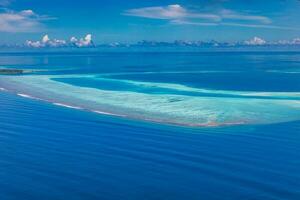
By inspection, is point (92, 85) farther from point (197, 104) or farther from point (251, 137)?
point (251, 137)

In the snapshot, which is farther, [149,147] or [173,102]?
[173,102]

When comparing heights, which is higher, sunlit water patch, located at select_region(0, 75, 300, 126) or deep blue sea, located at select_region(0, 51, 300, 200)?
sunlit water patch, located at select_region(0, 75, 300, 126)

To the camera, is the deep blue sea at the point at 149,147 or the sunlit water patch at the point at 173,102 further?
the sunlit water patch at the point at 173,102

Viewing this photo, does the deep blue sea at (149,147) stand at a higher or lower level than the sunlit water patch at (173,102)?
lower

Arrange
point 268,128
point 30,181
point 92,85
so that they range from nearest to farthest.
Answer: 1. point 30,181
2. point 268,128
3. point 92,85

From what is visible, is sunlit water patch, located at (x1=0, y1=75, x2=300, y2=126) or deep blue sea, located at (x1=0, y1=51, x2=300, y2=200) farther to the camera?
sunlit water patch, located at (x1=0, y1=75, x2=300, y2=126)

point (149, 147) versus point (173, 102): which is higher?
point (173, 102)

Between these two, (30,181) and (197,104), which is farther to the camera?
(197,104)

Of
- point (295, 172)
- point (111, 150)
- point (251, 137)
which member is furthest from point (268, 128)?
point (111, 150)
